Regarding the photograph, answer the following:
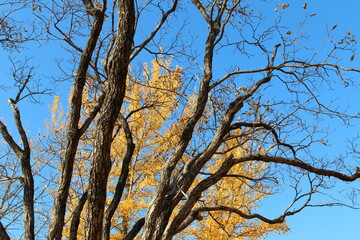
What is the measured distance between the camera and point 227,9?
614cm

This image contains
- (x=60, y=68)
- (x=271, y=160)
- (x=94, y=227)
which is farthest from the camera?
(x=60, y=68)

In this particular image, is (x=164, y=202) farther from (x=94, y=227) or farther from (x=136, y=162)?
(x=136, y=162)

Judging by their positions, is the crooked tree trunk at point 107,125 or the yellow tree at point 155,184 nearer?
the crooked tree trunk at point 107,125

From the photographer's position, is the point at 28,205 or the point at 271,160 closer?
the point at 28,205

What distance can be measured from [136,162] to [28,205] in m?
4.36

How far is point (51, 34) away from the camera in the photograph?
6.05 m

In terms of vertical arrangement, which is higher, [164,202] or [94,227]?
[164,202]

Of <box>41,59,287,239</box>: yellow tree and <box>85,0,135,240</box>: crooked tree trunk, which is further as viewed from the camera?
<box>41,59,287,239</box>: yellow tree

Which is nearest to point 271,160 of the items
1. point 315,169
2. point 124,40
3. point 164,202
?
point 315,169

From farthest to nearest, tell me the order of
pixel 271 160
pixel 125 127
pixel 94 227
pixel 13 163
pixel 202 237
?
pixel 13 163, pixel 202 237, pixel 125 127, pixel 271 160, pixel 94 227

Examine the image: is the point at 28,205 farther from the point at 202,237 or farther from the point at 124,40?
the point at 202,237

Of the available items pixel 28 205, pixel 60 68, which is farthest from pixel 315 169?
pixel 60 68

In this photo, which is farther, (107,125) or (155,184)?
(155,184)

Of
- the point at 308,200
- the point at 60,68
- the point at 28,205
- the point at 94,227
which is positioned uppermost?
the point at 60,68
